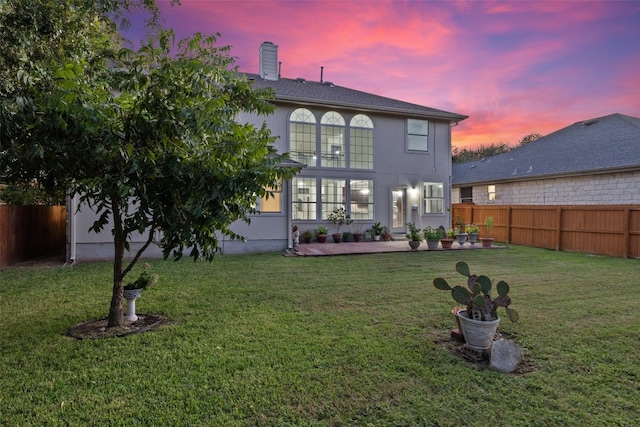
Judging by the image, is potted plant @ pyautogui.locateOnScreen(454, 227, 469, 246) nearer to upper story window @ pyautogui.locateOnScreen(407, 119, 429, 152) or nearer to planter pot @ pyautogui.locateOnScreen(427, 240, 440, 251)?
planter pot @ pyautogui.locateOnScreen(427, 240, 440, 251)

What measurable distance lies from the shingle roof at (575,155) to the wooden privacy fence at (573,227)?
222cm

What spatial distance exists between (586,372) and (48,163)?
5.58 metres

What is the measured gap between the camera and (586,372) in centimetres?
307

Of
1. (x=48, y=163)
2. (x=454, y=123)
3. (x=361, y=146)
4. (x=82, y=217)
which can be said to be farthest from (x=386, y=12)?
(x=82, y=217)

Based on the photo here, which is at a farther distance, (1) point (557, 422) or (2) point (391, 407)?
(2) point (391, 407)

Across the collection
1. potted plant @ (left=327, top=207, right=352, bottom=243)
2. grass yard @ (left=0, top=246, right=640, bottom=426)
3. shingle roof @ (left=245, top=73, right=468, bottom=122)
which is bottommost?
grass yard @ (left=0, top=246, right=640, bottom=426)

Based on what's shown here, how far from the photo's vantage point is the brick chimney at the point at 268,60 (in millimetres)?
14438

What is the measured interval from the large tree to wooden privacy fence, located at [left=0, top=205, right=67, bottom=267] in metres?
6.39

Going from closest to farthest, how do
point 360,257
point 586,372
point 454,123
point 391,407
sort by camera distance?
point 391,407 → point 586,372 → point 360,257 → point 454,123

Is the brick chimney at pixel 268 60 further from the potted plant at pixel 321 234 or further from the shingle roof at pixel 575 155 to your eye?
the shingle roof at pixel 575 155

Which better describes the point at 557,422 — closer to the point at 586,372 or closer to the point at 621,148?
the point at 586,372

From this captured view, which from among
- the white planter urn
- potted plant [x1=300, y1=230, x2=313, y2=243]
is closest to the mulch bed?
the white planter urn

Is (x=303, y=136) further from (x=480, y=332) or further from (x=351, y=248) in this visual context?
(x=480, y=332)

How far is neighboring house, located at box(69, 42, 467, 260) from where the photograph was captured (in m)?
13.1
